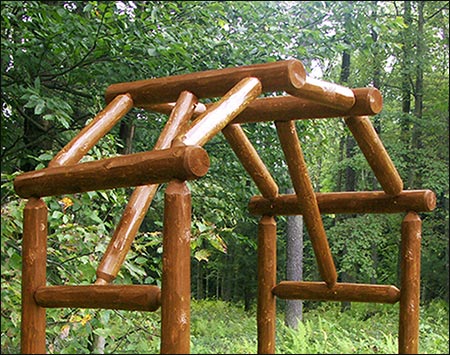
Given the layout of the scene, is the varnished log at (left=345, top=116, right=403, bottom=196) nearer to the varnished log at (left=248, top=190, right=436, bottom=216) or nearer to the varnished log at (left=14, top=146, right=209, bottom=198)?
the varnished log at (left=248, top=190, right=436, bottom=216)

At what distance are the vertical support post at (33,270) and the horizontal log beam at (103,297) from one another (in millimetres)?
43

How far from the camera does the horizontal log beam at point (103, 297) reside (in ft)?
6.89

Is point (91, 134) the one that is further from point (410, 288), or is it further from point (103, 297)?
→ point (410, 288)

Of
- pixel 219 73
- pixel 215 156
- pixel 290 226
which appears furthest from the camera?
pixel 290 226

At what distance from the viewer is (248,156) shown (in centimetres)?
337

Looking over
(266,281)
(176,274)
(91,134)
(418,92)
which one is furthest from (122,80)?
(418,92)

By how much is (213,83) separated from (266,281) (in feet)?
4.95

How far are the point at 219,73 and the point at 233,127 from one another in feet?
2.55

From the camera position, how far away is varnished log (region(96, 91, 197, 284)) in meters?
2.37

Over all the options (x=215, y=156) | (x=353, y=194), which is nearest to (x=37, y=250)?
(x=353, y=194)

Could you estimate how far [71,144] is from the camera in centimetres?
266

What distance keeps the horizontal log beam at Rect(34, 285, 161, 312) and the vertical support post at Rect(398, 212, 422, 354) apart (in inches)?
62.2

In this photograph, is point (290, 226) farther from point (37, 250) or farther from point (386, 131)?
point (37, 250)

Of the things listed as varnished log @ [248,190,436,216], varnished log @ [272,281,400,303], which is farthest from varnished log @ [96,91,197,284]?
varnished log @ [272,281,400,303]
